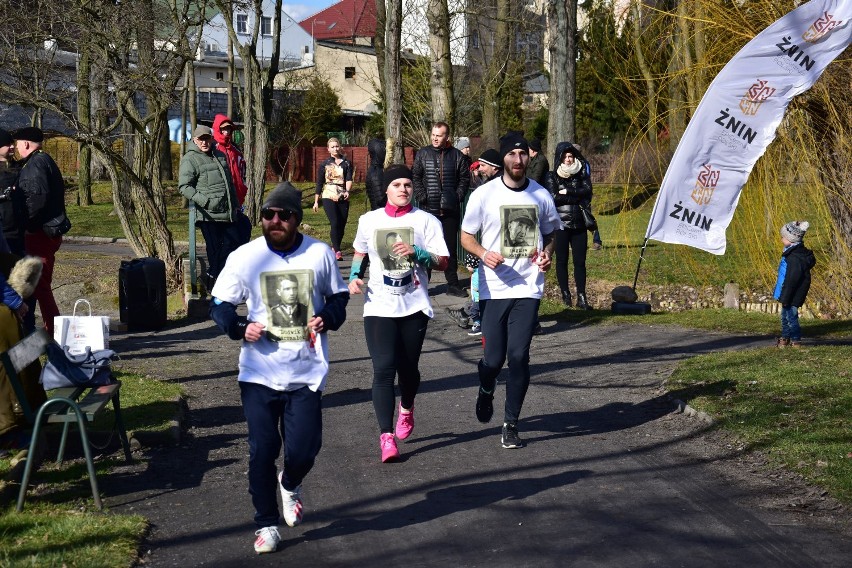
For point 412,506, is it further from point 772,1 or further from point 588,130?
point 588,130

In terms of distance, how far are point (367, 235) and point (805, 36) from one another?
5.90 metres

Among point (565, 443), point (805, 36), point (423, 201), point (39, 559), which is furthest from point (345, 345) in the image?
point (39, 559)

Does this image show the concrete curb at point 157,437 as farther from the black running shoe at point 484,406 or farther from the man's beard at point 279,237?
the man's beard at point 279,237

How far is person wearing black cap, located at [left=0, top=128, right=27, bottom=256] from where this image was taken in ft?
30.1

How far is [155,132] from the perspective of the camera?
52.3ft

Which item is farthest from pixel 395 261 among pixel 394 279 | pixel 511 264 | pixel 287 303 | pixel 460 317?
pixel 460 317

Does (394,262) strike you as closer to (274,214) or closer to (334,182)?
(274,214)

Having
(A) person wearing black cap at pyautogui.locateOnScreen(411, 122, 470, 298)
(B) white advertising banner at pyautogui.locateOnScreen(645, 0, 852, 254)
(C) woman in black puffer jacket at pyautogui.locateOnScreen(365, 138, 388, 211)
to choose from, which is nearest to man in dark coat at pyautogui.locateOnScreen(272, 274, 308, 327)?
(B) white advertising banner at pyautogui.locateOnScreen(645, 0, 852, 254)

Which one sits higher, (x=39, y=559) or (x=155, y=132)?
(x=155, y=132)

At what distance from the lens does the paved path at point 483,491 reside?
556 cm

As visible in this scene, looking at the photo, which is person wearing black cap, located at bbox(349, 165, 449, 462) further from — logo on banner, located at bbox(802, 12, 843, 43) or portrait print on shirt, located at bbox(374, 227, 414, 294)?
logo on banner, located at bbox(802, 12, 843, 43)

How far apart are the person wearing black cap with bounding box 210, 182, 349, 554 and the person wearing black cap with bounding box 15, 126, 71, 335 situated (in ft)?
15.7

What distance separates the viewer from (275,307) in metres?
5.67

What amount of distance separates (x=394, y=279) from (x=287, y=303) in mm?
1876
